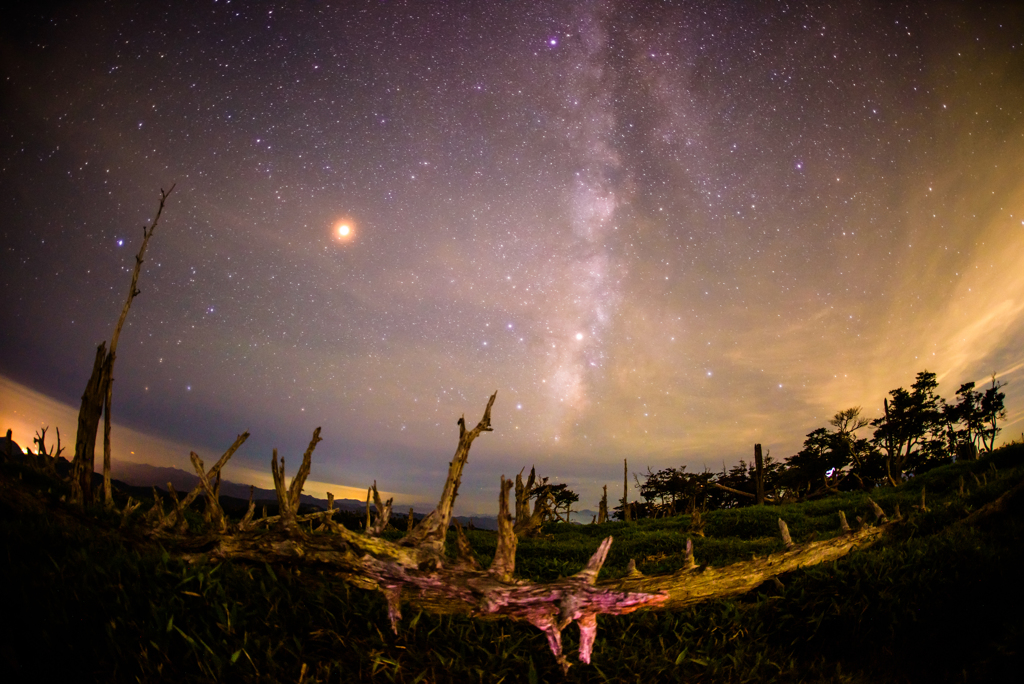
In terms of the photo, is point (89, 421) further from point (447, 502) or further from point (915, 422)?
point (915, 422)

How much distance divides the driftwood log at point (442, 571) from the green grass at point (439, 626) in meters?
0.24

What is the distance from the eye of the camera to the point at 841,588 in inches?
217

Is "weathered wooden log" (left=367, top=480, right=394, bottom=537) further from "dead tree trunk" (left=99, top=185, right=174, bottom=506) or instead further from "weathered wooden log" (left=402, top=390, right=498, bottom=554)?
"dead tree trunk" (left=99, top=185, right=174, bottom=506)

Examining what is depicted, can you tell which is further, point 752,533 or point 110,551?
point 752,533

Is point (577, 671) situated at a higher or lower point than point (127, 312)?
lower

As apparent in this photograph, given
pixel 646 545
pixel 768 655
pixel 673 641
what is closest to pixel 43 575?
pixel 673 641

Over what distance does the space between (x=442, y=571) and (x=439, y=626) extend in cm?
51

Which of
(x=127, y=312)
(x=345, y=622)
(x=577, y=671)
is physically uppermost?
(x=127, y=312)

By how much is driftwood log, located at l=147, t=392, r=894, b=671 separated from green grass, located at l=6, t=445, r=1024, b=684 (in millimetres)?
242

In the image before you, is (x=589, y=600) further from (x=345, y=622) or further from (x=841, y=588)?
(x=841, y=588)

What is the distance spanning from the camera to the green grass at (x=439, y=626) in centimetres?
371

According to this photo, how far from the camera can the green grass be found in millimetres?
3707

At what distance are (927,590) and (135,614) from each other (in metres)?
7.81

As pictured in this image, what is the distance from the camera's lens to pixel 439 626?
15.1ft
